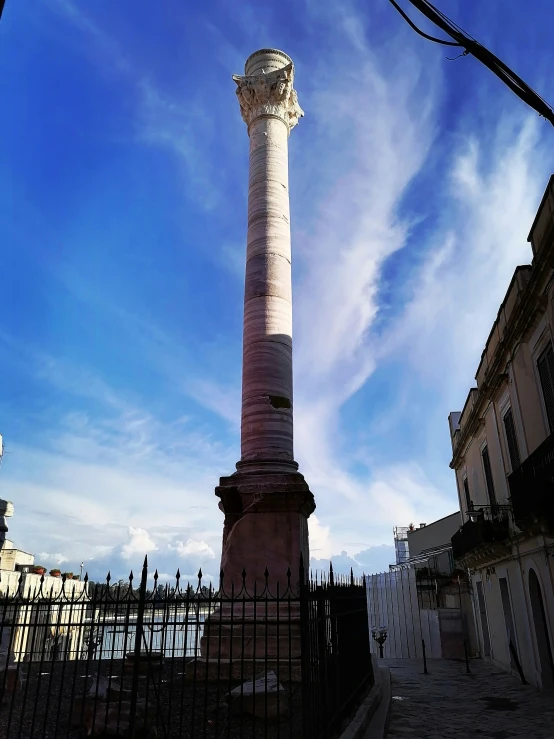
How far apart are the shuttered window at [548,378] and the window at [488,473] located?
6.04 metres

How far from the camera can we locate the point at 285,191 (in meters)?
14.5

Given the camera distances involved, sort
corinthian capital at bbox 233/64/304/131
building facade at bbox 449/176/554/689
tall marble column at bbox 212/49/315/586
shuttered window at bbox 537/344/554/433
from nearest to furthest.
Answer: tall marble column at bbox 212/49/315/586, building facade at bbox 449/176/554/689, shuttered window at bbox 537/344/554/433, corinthian capital at bbox 233/64/304/131

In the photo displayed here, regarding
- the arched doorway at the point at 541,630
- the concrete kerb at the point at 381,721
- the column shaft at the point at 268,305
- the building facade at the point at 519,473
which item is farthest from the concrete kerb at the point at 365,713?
the column shaft at the point at 268,305

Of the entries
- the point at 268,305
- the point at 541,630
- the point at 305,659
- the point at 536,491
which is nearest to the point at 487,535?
the point at 541,630

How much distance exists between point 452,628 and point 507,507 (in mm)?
9275

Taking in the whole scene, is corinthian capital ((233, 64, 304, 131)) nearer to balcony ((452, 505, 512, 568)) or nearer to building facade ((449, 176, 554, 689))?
building facade ((449, 176, 554, 689))

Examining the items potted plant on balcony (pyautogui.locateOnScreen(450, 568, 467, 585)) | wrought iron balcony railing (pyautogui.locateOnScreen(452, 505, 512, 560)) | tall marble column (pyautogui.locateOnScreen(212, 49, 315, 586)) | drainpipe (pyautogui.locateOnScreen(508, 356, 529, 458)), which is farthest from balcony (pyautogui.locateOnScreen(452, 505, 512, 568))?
tall marble column (pyautogui.locateOnScreen(212, 49, 315, 586))

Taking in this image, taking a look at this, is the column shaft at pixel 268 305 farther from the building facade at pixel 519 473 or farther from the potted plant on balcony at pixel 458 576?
the potted plant on balcony at pixel 458 576

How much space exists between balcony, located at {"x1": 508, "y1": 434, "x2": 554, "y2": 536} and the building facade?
0.02 meters

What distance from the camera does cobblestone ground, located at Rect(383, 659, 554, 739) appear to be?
829cm

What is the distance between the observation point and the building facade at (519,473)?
10.9 m

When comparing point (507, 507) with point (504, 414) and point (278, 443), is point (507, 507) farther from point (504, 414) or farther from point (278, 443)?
point (278, 443)

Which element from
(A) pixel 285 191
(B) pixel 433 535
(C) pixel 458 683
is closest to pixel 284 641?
(C) pixel 458 683

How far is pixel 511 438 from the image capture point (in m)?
14.7
